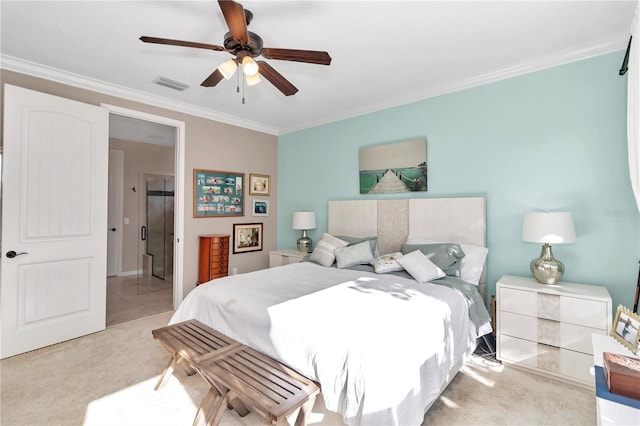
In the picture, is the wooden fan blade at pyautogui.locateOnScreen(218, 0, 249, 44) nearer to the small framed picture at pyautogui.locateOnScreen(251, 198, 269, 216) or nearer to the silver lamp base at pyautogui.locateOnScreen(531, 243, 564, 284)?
the silver lamp base at pyautogui.locateOnScreen(531, 243, 564, 284)

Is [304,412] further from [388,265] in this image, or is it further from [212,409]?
[388,265]

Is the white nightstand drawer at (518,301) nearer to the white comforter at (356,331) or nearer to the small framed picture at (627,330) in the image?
the white comforter at (356,331)

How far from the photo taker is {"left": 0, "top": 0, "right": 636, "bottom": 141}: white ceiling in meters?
2.11

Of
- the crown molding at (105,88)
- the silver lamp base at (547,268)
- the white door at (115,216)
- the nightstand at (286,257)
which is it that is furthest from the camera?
the white door at (115,216)

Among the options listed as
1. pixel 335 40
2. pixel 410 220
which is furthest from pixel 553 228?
pixel 335 40

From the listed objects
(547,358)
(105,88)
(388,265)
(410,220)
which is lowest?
(547,358)

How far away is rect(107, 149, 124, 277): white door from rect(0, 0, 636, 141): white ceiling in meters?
3.01

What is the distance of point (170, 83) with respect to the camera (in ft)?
11.0

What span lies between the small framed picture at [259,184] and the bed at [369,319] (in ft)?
6.48

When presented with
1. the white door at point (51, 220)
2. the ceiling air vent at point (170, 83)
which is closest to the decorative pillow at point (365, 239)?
the ceiling air vent at point (170, 83)

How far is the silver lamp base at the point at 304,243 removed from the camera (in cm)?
462

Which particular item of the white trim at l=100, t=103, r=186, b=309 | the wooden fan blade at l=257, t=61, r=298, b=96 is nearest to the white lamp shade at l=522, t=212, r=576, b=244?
the wooden fan blade at l=257, t=61, r=298, b=96

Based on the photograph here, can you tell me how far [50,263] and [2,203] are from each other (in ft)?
2.21

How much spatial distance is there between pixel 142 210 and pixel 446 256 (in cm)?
598
